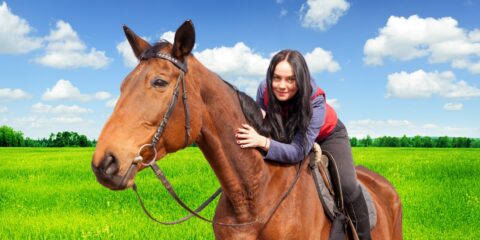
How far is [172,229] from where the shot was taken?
909cm

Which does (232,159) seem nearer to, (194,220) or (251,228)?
(251,228)

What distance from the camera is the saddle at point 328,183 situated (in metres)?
4.33

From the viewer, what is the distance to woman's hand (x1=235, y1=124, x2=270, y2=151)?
3682 mm

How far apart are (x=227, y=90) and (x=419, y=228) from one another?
27.8 feet

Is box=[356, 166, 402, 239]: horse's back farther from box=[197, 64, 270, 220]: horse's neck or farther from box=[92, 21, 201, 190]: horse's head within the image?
box=[92, 21, 201, 190]: horse's head

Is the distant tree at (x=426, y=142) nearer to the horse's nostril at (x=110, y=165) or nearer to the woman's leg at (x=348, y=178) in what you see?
the woman's leg at (x=348, y=178)

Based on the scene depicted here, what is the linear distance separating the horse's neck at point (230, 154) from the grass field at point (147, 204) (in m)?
4.96

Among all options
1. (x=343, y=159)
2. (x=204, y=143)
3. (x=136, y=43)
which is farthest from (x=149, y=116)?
(x=343, y=159)

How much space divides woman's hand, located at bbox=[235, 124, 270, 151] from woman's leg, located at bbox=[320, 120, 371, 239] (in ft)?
4.10

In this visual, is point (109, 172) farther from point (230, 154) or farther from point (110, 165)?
point (230, 154)

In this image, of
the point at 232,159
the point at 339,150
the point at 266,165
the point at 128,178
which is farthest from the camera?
the point at 339,150

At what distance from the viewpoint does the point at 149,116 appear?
3061mm

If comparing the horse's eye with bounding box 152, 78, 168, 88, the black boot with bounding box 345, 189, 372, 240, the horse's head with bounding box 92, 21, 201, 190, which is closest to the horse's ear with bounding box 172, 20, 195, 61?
the horse's head with bounding box 92, 21, 201, 190

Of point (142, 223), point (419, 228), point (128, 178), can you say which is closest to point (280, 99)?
point (128, 178)
